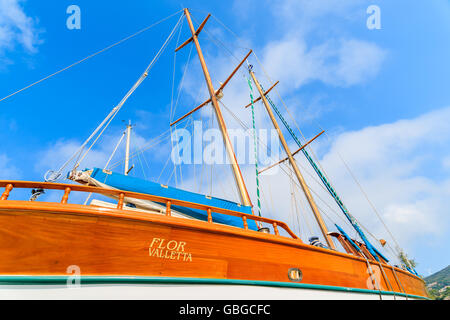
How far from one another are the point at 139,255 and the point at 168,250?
0.35m

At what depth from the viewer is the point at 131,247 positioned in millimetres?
2555

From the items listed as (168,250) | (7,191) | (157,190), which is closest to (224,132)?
(157,190)

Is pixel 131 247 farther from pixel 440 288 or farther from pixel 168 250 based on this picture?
pixel 440 288

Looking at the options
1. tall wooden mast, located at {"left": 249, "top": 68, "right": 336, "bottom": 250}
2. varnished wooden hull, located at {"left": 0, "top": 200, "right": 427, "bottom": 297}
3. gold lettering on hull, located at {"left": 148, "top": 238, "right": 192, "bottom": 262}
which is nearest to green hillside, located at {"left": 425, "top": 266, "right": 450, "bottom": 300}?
tall wooden mast, located at {"left": 249, "top": 68, "right": 336, "bottom": 250}

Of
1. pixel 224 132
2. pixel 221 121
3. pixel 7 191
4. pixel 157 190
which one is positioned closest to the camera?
pixel 7 191

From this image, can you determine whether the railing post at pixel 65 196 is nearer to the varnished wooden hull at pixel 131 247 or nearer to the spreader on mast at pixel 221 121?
the varnished wooden hull at pixel 131 247

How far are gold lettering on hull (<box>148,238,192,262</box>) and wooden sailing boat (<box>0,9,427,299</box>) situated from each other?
12 mm

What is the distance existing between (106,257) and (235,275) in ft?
5.53

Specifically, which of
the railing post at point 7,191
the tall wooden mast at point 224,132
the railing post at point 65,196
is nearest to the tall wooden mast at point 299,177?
the tall wooden mast at point 224,132

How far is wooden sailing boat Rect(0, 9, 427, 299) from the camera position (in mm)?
2209

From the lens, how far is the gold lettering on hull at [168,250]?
8.68ft

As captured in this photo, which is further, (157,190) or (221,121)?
(221,121)
